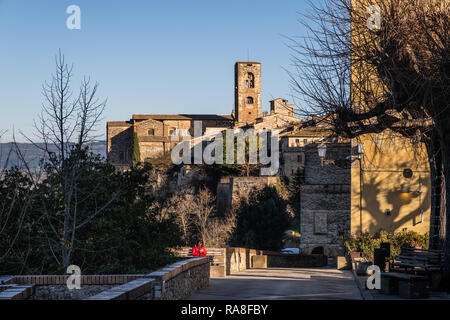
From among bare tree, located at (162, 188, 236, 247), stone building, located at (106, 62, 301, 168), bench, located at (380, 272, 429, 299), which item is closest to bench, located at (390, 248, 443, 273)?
bench, located at (380, 272, 429, 299)

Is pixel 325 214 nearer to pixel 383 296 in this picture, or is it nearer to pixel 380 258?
pixel 380 258

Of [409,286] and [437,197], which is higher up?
[437,197]

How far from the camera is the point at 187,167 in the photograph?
2309 inches

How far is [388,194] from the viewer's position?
74.8 feet

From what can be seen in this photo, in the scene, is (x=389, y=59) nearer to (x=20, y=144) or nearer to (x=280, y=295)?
(x=280, y=295)

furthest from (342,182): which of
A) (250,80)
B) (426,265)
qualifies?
(250,80)

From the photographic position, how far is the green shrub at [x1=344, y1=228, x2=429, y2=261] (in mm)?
19188

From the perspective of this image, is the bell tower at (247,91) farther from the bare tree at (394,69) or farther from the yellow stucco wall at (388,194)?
the bare tree at (394,69)

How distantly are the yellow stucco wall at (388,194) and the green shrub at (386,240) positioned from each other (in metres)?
0.91

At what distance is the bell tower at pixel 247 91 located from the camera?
76438 millimetres

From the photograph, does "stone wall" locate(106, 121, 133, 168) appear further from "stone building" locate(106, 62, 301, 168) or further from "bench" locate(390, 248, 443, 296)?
"bench" locate(390, 248, 443, 296)

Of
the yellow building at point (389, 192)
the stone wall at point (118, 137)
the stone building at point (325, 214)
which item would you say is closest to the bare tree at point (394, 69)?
the yellow building at point (389, 192)

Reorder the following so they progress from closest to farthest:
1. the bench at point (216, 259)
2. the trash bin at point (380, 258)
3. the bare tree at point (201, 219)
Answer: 1. the trash bin at point (380, 258)
2. the bench at point (216, 259)
3. the bare tree at point (201, 219)

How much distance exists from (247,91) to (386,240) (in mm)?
58490
